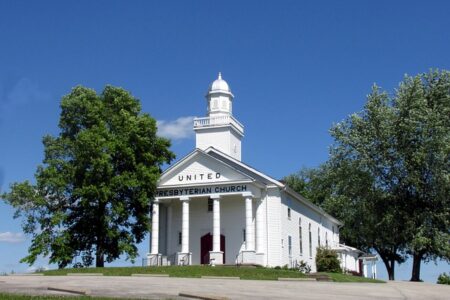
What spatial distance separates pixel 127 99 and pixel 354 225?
1906cm

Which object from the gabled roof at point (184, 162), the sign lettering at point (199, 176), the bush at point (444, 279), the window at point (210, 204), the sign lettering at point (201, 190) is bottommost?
the bush at point (444, 279)

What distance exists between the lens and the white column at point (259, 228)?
40344 millimetres

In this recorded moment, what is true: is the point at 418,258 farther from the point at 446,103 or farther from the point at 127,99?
the point at 127,99

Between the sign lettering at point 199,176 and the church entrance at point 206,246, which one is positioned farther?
the church entrance at point 206,246

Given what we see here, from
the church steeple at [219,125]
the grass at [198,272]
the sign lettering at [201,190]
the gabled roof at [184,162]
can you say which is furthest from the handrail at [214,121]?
the grass at [198,272]

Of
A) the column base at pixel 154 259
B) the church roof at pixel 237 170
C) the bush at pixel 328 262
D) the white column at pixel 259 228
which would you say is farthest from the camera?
the column base at pixel 154 259

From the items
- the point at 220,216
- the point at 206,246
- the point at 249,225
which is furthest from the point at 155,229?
the point at 249,225

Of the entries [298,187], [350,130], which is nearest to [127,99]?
[350,130]

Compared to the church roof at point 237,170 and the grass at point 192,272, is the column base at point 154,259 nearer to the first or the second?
the church roof at point 237,170

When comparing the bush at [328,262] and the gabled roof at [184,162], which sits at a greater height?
the gabled roof at [184,162]

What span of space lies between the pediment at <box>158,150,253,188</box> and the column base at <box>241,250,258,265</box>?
4979mm

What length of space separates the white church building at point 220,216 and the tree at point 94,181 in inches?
60.9

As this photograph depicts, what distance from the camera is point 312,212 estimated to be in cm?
5253

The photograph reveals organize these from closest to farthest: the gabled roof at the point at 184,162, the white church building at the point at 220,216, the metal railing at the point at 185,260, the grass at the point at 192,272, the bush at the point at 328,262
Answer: the grass at the point at 192,272 → the metal railing at the point at 185,260 → the white church building at the point at 220,216 → the bush at the point at 328,262 → the gabled roof at the point at 184,162
